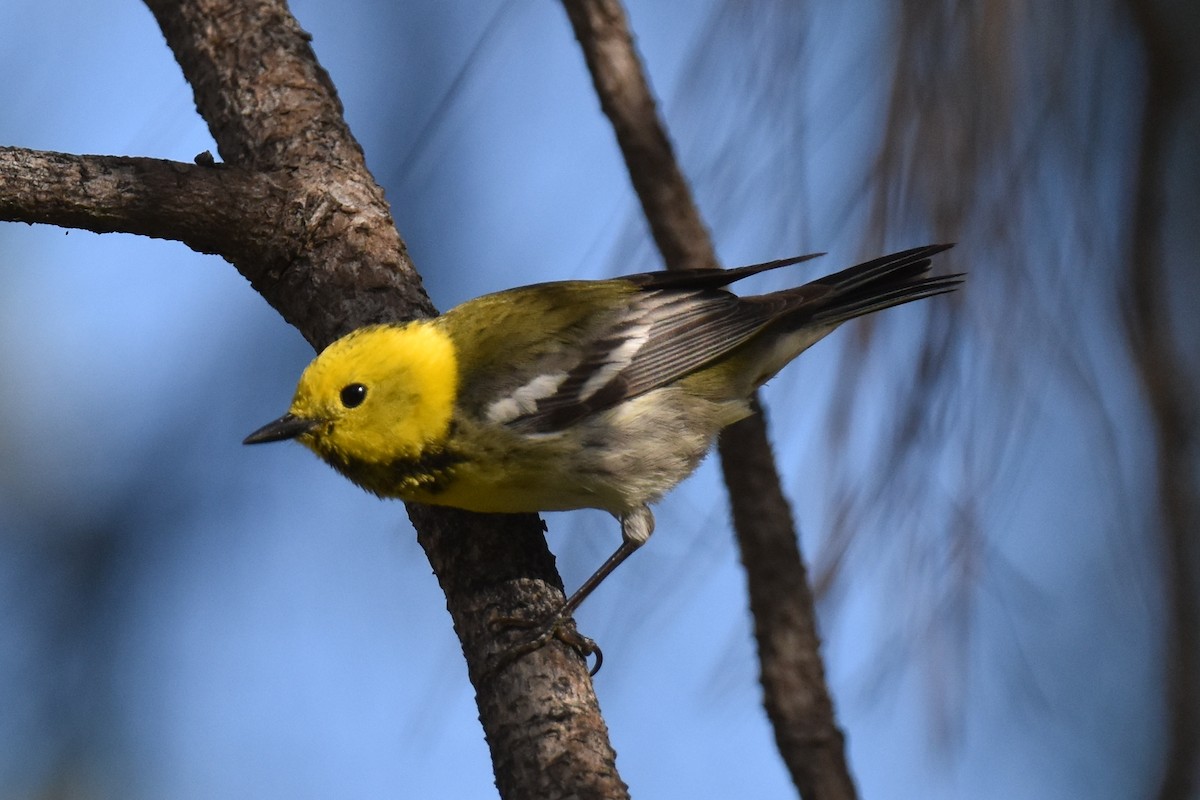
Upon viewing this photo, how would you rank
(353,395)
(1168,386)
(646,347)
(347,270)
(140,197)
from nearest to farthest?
(1168,386)
(140,197)
(353,395)
(347,270)
(646,347)

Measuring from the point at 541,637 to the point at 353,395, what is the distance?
68 cm

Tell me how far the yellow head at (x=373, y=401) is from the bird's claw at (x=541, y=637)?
44 cm

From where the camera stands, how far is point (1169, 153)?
1930mm

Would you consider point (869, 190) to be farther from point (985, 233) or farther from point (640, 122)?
point (640, 122)

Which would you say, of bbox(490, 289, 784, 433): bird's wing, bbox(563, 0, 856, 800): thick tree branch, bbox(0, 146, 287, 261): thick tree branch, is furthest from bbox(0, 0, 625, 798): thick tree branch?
bbox(563, 0, 856, 800): thick tree branch

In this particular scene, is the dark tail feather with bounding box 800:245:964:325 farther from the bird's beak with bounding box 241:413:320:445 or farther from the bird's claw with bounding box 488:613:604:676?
the bird's beak with bounding box 241:413:320:445

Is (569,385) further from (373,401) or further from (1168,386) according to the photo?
(1168,386)

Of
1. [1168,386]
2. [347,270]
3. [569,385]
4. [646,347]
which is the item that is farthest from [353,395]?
[1168,386]

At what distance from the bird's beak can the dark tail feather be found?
112cm

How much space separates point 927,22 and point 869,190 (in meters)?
0.28

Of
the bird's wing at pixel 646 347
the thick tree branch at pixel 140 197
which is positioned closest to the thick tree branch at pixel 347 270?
the thick tree branch at pixel 140 197

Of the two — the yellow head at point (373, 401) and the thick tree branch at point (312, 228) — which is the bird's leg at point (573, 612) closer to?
the thick tree branch at point (312, 228)

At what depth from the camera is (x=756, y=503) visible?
2469mm

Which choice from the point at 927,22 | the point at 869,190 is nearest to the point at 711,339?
the point at 869,190
